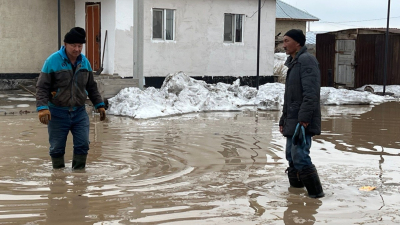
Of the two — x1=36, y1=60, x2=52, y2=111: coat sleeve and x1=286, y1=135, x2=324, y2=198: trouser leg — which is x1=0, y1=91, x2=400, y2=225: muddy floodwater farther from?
Result: x1=36, y1=60, x2=52, y2=111: coat sleeve

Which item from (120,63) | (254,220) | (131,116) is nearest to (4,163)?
(254,220)

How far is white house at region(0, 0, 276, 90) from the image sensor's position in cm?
1842

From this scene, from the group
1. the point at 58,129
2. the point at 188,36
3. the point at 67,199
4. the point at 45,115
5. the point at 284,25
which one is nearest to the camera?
the point at 67,199

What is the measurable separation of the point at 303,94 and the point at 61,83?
9.39 feet

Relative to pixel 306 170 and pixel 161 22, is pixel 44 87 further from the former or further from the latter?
pixel 161 22

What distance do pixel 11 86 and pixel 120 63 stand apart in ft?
12.1

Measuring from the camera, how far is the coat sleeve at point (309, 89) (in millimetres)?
5922

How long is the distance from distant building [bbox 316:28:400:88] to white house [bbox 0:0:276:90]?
2733 mm

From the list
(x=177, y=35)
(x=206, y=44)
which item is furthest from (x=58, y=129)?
(x=206, y=44)

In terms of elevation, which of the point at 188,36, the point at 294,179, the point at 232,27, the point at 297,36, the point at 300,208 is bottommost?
the point at 300,208

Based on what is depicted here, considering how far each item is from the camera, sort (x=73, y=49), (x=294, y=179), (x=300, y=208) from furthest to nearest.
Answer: (x=73, y=49) → (x=294, y=179) → (x=300, y=208)

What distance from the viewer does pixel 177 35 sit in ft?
65.3

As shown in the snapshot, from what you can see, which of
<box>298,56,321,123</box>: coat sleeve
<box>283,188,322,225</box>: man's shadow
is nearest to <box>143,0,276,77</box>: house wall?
<box>298,56,321,123</box>: coat sleeve

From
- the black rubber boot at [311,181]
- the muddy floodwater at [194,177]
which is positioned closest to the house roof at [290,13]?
the muddy floodwater at [194,177]
